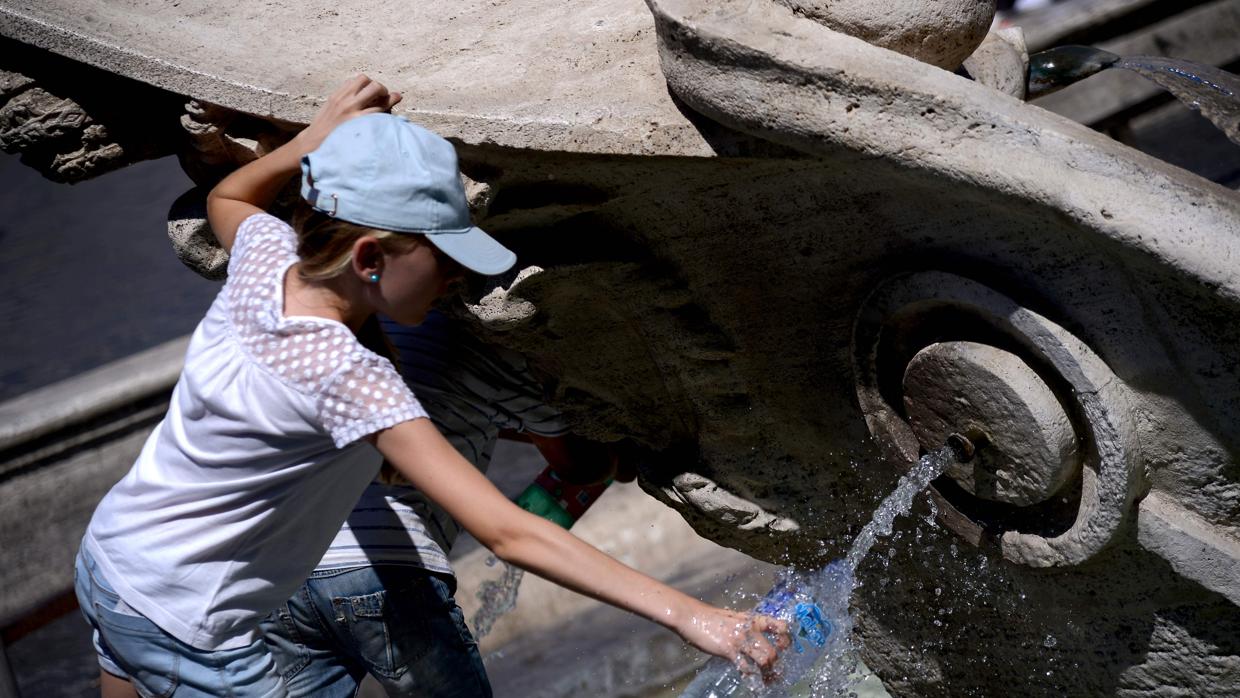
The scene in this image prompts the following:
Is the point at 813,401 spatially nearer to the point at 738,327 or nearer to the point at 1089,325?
the point at 738,327

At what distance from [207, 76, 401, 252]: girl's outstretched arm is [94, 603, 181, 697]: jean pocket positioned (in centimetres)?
45

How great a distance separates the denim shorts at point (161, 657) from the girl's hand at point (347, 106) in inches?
21.3

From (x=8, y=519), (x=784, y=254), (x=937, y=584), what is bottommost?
(x=8, y=519)

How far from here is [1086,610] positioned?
1569mm

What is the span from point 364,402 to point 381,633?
573mm

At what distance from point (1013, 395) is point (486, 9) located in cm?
93

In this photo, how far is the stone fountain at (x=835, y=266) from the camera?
1345 mm

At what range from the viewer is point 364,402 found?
122 centimetres

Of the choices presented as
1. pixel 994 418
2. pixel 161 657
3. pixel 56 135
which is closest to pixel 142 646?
pixel 161 657

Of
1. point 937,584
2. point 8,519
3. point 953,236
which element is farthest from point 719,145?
point 8,519

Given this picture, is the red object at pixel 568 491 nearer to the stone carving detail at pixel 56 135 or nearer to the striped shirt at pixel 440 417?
the striped shirt at pixel 440 417

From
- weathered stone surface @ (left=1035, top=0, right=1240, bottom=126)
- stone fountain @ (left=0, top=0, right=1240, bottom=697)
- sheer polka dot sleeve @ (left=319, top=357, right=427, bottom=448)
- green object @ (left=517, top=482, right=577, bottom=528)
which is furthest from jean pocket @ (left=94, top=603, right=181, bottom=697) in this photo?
weathered stone surface @ (left=1035, top=0, right=1240, bottom=126)

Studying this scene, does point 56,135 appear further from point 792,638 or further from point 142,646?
point 792,638

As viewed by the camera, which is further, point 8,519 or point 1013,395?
point 8,519
